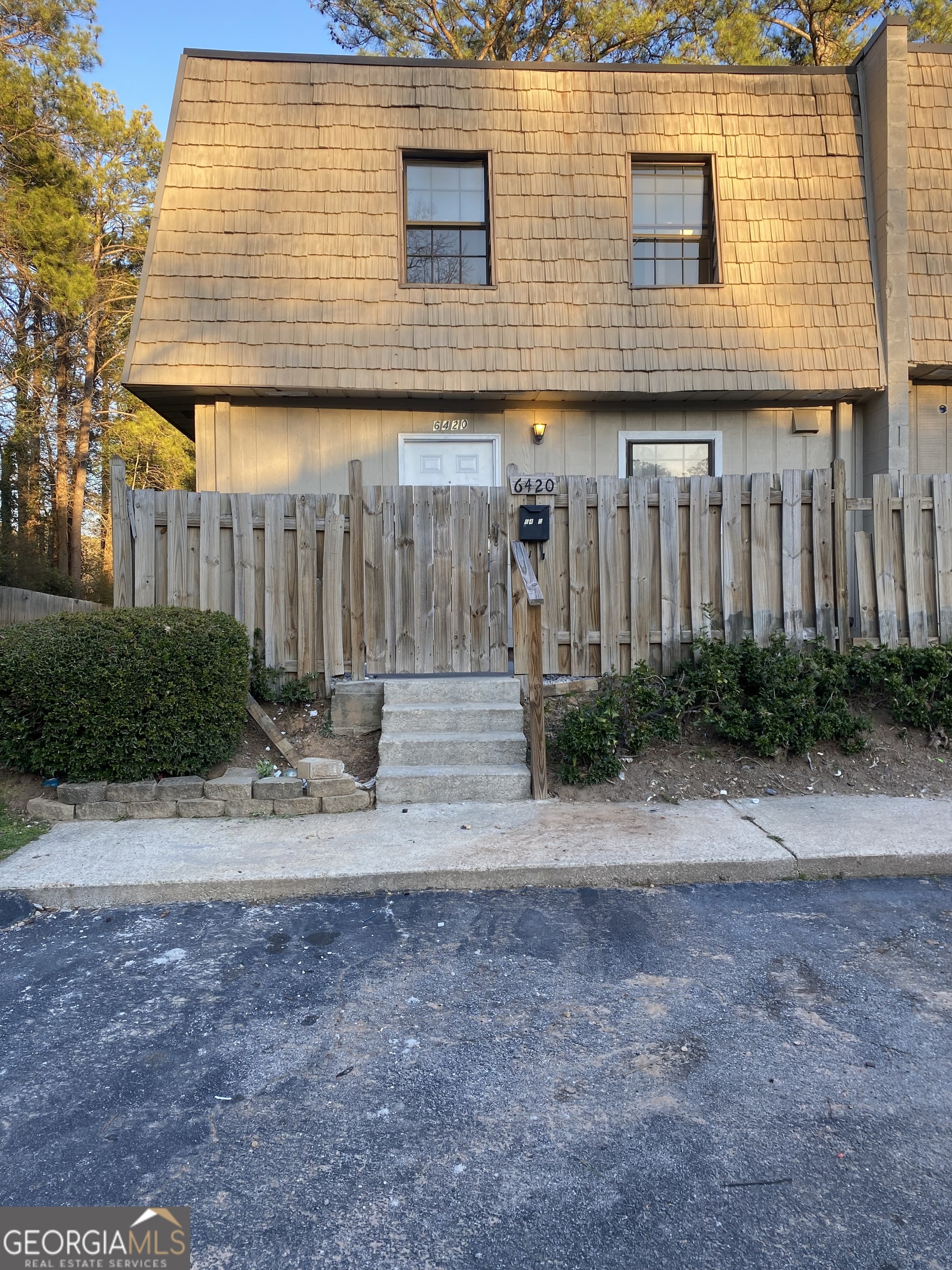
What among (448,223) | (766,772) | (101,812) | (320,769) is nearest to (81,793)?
(101,812)

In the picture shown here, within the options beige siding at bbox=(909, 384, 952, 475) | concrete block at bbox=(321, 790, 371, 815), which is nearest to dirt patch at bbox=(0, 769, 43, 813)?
concrete block at bbox=(321, 790, 371, 815)

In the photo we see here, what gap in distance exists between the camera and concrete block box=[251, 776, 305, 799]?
514cm

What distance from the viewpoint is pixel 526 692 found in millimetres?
6348

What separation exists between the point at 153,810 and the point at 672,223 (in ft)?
26.2

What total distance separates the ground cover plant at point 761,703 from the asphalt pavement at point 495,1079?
5.94ft

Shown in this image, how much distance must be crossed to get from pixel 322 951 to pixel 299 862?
33.9 inches

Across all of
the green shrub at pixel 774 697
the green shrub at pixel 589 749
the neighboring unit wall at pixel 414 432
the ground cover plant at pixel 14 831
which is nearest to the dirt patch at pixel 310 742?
the ground cover plant at pixel 14 831

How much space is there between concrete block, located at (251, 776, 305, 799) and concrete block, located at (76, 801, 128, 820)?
835mm

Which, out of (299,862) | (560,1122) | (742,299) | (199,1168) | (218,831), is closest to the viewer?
(199,1168)

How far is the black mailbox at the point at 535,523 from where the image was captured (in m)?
6.34

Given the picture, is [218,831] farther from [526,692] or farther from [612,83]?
[612,83]

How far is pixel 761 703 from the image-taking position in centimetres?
574

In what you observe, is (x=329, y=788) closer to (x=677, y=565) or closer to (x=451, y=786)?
(x=451, y=786)

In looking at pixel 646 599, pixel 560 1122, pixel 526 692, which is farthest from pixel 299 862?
pixel 646 599
